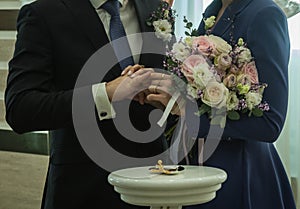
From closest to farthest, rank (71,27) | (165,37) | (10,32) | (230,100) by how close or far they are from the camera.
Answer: (230,100), (71,27), (165,37), (10,32)

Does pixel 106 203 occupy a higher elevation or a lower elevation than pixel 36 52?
lower

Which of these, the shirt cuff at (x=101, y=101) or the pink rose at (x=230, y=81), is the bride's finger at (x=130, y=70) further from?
the pink rose at (x=230, y=81)

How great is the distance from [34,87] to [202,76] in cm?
42

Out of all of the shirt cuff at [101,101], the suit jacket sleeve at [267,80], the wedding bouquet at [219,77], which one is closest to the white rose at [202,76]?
the wedding bouquet at [219,77]

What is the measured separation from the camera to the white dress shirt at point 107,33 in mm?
1212

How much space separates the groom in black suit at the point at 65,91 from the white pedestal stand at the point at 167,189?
274 millimetres

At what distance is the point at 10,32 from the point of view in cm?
289

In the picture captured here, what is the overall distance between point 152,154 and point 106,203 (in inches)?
7.2

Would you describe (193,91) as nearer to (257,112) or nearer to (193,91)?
(193,91)

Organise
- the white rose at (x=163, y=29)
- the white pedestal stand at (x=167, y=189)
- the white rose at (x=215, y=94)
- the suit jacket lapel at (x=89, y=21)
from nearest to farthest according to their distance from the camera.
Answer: the white pedestal stand at (x=167, y=189), the white rose at (x=215, y=94), the suit jacket lapel at (x=89, y=21), the white rose at (x=163, y=29)

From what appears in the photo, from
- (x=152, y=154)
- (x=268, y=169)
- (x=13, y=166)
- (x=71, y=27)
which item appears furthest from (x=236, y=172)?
(x=13, y=166)

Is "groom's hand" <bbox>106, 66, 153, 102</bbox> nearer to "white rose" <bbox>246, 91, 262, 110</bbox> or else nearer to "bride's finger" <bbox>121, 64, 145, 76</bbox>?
"bride's finger" <bbox>121, 64, 145, 76</bbox>

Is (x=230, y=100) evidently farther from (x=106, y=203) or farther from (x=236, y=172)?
(x=106, y=203)

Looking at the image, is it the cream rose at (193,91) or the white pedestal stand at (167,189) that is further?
the cream rose at (193,91)
